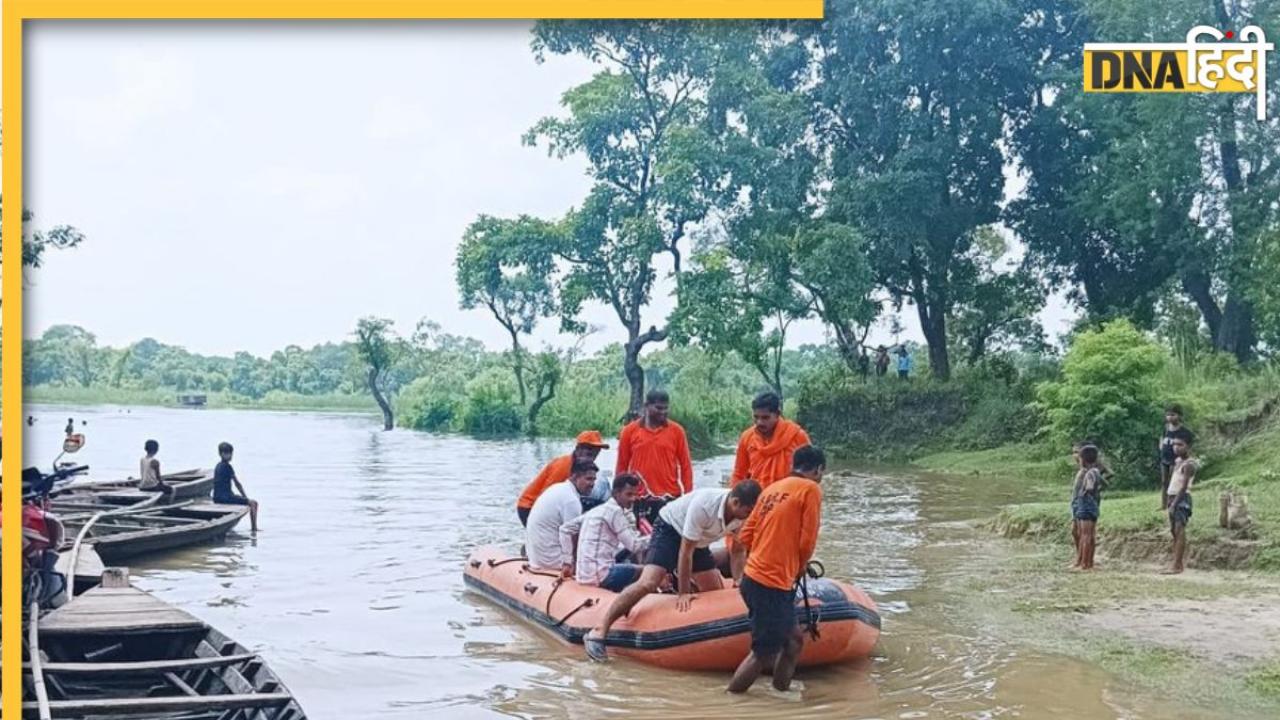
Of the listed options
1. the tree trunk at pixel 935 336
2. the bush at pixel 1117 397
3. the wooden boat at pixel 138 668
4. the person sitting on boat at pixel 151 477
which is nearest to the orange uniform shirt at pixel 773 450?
the wooden boat at pixel 138 668

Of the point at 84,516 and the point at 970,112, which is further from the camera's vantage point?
the point at 970,112

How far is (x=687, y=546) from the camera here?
7871mm

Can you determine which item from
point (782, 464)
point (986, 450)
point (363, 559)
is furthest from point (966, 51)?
point (782, 464)

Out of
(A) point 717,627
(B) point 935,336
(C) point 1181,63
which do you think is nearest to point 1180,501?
(C) point 1181,63

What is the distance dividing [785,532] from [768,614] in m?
0.52

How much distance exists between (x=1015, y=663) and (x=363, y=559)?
7720 millimetres

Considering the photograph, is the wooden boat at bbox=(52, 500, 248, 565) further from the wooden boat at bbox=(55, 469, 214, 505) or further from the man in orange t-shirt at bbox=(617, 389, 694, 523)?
the man in orange t-shirt at bbox=(617, 389, 694, 523)

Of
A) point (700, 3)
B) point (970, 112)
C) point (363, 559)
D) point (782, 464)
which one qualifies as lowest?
point (363, 559)

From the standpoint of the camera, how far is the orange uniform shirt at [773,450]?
863cm

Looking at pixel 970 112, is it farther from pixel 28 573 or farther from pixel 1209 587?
pixel 28 573

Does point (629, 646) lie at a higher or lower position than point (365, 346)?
lower

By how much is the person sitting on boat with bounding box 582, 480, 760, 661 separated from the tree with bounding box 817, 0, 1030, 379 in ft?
58.5

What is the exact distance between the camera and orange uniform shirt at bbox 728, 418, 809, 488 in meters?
8.63

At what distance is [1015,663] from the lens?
837cm
